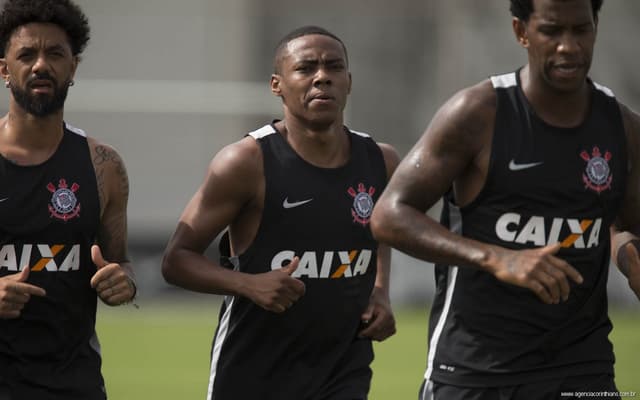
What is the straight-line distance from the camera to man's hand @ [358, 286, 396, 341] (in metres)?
6.26

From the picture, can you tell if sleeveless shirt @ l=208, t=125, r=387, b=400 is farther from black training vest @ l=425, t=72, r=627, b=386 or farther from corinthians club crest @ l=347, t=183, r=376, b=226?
black training vest @ l=425, t=72, r=627, b=386

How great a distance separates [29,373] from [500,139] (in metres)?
2.36

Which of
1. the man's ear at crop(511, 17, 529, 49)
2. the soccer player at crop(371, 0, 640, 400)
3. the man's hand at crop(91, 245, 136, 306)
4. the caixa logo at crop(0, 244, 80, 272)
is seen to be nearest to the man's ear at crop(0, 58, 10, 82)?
the caixa logo at crop(0, 244, 80, 272)

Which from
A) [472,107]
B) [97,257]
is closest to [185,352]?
[97,257]

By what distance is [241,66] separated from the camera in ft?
89.2

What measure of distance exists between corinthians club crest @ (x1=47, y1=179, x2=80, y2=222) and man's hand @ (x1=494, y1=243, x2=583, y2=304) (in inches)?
90.2

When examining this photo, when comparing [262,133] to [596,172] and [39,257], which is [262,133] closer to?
[39,257]

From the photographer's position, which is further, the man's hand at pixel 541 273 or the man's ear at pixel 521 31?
the man's ear at pixel 521 31

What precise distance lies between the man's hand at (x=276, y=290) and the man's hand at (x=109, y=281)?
56 cm

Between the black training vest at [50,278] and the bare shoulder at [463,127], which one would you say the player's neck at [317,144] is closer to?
the black training vest at [50,278]

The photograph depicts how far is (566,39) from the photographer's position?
5043mm

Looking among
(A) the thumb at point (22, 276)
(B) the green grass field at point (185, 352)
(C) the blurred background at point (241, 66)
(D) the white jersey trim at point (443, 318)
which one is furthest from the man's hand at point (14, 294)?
(C) the blurred background at point (241, 66)

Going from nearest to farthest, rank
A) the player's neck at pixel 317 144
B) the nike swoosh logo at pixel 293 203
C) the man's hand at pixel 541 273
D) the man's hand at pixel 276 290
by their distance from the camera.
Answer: the man's hand at pixel 541 273 → the man's hand at pixel 276 290 → the nike swoosh logo at pixel 293 203 → the player's neck at pixel 317 144

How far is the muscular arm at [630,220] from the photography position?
17.5 ft
